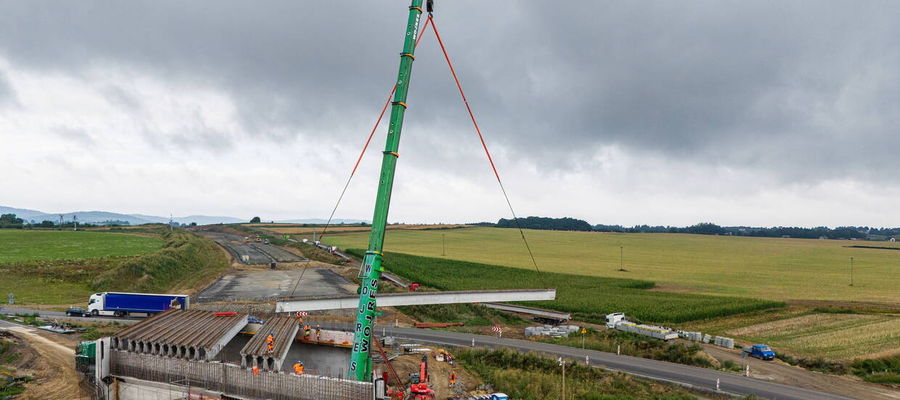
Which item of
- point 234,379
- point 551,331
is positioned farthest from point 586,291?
point 234,379

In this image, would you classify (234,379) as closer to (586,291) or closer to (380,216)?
(380,216)

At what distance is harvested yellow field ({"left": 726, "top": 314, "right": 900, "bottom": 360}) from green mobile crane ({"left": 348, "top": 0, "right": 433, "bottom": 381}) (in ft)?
133

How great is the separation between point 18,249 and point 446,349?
10666 centimetres

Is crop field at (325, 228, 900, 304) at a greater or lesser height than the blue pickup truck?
greater

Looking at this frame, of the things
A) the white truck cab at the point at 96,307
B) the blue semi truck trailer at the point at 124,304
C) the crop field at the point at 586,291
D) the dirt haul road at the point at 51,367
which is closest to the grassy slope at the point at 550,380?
the crop field at the point at 586,291

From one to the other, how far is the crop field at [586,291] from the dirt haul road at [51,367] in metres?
48.1

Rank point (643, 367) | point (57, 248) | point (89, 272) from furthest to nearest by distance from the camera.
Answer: point (57, 248)
point (89, 272)
point (643, 367)

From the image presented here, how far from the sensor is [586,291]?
77.5 meters

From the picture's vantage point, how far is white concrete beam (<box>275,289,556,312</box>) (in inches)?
1569

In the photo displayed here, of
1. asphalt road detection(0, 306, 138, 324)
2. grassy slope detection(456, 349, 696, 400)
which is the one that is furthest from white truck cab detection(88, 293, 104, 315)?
grassy slope detection(456, 349, 696, 400)

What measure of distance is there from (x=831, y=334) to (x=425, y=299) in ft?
142

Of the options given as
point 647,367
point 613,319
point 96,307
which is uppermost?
point 96,307

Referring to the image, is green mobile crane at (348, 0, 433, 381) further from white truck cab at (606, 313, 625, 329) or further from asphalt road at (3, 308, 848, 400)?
white truck cab at (606, 313, 625, 329)

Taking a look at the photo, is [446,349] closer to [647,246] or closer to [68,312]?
[68,312]
